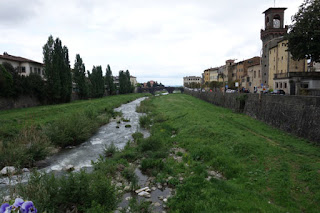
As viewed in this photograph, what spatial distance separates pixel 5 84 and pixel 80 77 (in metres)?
26.8

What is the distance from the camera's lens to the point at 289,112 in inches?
650

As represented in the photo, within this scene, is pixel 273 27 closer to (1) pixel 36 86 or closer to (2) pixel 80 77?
(2) pixel 80 77

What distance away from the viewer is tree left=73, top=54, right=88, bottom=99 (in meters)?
56.7

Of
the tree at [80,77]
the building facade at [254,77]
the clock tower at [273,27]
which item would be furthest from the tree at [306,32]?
the tree at [80,77]

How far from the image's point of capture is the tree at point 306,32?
1938cm

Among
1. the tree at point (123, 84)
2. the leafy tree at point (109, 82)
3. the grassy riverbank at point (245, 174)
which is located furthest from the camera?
the tree at point (123, 84)

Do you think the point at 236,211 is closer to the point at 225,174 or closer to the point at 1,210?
the point at 225,174

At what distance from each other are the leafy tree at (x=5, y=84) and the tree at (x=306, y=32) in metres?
35.0

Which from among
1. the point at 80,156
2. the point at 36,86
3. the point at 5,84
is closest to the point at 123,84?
the point at 36,86

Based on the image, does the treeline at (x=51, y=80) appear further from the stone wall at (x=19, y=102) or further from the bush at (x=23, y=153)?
the bush at (x=23, y=153)

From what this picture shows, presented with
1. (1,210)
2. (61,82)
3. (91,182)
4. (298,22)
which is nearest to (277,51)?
(298,22)

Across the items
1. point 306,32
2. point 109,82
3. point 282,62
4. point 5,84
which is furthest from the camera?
point 109,82

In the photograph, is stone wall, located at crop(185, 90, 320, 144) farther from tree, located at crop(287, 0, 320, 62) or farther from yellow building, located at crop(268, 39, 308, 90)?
yellow building, located at crop(268, 39, 308, 90)

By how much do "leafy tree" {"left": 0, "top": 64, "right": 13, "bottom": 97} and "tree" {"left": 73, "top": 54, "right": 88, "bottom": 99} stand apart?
24640mm
